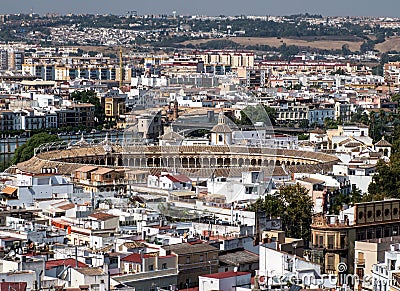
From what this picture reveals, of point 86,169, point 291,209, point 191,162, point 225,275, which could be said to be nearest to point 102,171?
point 86,169

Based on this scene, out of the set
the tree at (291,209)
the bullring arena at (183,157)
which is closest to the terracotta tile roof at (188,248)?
the tree at (291,209)

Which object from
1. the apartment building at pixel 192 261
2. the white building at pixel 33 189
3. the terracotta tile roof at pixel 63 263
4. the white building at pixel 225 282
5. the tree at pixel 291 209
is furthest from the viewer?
the white building at pixel 33 189

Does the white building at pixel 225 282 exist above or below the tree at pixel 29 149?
above

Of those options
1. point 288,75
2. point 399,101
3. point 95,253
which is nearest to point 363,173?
point 95,253

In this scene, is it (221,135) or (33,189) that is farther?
(221,135)

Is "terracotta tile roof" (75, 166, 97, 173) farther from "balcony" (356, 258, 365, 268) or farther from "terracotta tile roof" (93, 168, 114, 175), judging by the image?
"balcony" (356, 258, 365, 268)

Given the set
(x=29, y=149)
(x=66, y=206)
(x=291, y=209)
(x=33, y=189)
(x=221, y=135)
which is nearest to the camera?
(x=291, y=209)

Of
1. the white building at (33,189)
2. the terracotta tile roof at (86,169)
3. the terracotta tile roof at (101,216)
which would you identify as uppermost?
the terracotta tile roof at (101,216)

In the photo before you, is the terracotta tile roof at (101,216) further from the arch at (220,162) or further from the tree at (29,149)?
the tree at (29,149)

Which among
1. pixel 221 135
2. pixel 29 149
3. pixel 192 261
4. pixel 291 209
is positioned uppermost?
pixel 192 261

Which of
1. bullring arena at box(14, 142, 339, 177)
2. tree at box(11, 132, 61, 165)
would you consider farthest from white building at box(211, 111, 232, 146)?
tree at box(11, 132, 61, 165)

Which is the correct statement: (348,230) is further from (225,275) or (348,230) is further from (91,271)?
(91,271)

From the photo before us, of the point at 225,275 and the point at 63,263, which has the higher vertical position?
the point at 225,275
